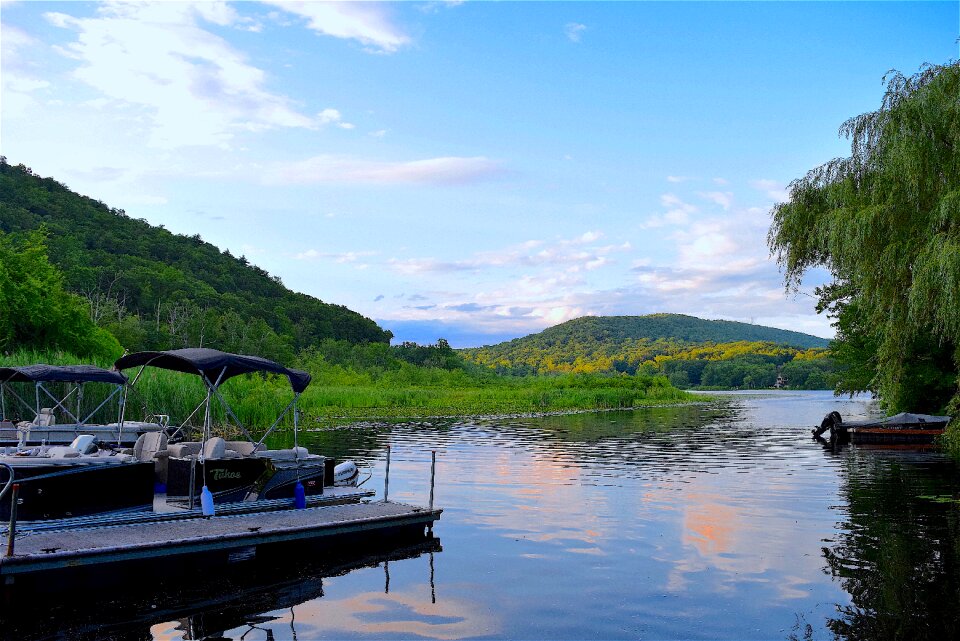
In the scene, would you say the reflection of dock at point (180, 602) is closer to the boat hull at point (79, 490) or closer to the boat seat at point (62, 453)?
the boat hull at point (79, 490)

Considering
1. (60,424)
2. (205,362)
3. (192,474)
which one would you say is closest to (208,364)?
(205,362)

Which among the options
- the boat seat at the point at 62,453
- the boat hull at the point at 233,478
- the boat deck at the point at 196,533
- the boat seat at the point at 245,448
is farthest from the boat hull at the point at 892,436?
the boat seat at the point at 62,453

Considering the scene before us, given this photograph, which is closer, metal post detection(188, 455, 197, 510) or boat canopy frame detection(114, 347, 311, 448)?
metal post detection(188, 455, 197, 510)

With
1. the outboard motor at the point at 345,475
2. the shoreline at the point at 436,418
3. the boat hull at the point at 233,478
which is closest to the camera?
the boat hull at the point at 233,478

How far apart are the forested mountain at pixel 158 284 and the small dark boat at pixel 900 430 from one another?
5512 cm

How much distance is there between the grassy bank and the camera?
3187 cm

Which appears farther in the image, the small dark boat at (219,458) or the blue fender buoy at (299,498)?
the blue fender buoy at (299,498)

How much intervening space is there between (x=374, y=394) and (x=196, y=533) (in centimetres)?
4920

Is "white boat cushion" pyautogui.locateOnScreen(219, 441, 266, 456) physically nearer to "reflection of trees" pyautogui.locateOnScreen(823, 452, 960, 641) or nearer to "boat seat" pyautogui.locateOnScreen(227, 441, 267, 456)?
"boat seat" pyautogui.locateOnScreen(227, 441, 267, 456)

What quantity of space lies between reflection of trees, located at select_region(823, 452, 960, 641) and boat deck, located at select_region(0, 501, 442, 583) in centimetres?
824

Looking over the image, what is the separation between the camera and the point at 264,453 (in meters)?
17.0

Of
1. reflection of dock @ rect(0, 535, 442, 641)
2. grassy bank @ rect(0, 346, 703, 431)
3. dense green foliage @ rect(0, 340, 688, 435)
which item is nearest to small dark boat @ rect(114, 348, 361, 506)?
reflection of dock @ rect(0, 535, 442, 641)

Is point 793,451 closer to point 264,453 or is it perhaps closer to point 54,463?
point 264,453

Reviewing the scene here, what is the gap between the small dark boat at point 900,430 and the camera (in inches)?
1464
